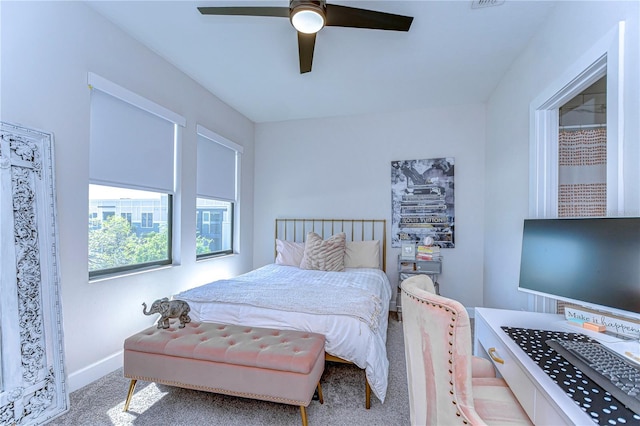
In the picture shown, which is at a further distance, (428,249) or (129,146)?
(428,249)

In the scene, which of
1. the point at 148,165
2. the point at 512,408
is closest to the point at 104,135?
the point at 148,165

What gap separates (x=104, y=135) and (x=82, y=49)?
614 mm

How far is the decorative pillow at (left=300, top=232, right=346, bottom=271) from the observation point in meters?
3.37

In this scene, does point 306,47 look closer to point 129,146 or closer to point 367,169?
point 129,146

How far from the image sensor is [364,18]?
69.6 inches

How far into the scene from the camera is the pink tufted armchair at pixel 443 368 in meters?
0.94

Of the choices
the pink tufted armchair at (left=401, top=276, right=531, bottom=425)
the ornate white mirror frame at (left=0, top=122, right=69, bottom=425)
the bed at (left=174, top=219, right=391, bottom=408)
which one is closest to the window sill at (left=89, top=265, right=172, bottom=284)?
the ornate white mirror frame at (left=0, top=122, right=69, bottom=425)

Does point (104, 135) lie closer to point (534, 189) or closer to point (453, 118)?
point (534, 189)

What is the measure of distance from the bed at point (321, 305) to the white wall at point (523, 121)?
1.30 metres

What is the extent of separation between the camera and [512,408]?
115 centimetres

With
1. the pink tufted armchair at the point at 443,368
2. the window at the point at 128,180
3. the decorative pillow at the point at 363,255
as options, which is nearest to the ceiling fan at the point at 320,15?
the window at the point at 128,180

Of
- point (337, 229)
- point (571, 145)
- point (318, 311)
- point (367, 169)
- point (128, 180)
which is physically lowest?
point (318, 311)

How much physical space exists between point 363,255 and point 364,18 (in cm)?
260

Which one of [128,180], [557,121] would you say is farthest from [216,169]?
[557,121]
